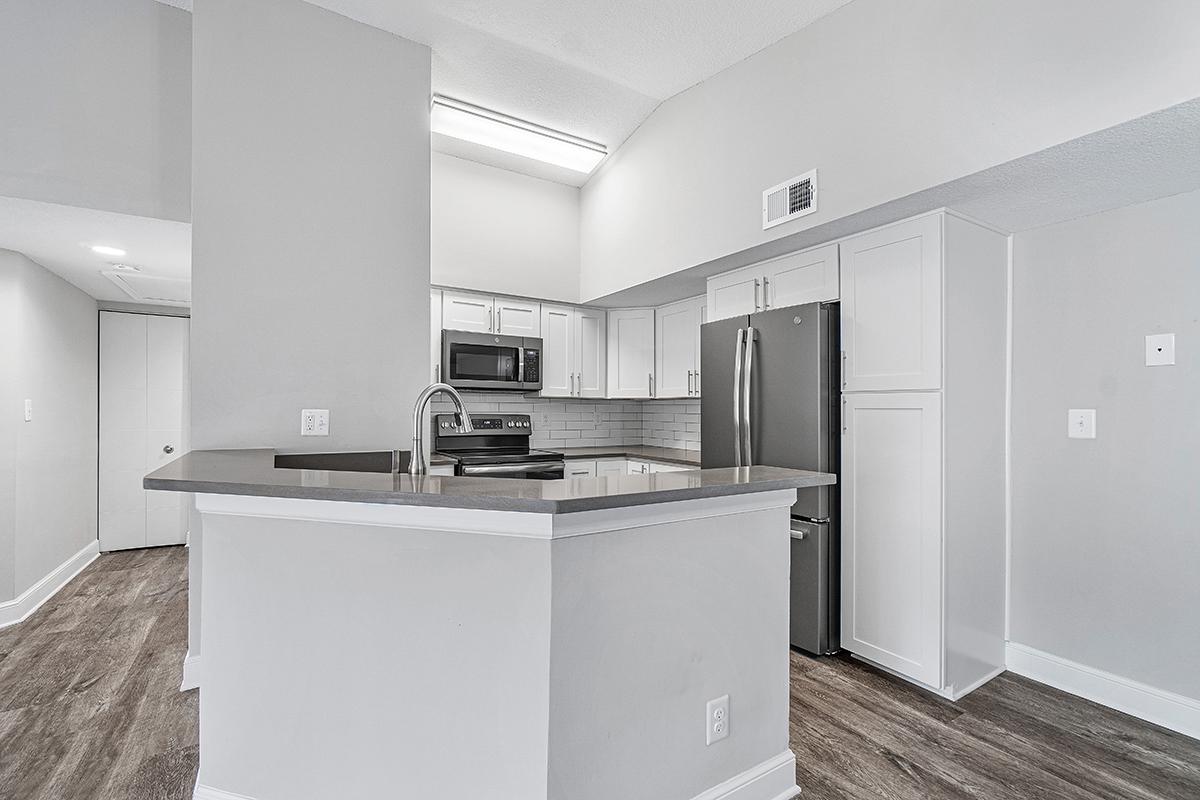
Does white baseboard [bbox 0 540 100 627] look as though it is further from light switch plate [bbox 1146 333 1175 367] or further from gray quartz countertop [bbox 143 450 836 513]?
light switch plate [bbox 1146 333 1175 367]

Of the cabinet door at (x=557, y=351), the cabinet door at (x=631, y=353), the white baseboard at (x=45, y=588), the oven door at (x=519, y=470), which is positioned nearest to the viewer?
the white baseboard at (x=45, y=588)

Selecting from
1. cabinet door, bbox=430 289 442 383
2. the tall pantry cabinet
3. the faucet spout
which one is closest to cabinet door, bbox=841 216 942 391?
the tall pantry cabinet

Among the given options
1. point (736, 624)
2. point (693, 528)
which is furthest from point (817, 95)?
point (736, 624)

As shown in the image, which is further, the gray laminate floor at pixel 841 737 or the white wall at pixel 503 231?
the white wall at pixel 503 231

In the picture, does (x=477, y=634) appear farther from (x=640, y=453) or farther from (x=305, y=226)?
(x=640, y=453)

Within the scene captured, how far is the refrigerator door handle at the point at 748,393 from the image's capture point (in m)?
3.15

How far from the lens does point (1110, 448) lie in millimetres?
2508

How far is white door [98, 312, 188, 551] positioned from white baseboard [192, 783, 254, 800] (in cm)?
388

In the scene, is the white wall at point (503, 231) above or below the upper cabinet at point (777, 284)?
above

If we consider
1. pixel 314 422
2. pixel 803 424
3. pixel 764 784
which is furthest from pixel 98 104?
pixel 764 784

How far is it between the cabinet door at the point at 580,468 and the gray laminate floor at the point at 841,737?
211 centimetres

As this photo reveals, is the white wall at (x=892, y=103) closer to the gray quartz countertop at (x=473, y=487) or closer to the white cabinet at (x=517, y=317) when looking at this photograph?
the white cabinet at (x=517, y=317)

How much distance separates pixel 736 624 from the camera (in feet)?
5.65

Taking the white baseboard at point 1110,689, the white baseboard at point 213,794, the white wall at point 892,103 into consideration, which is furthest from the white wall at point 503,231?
the white baseboard at point 1110,689
